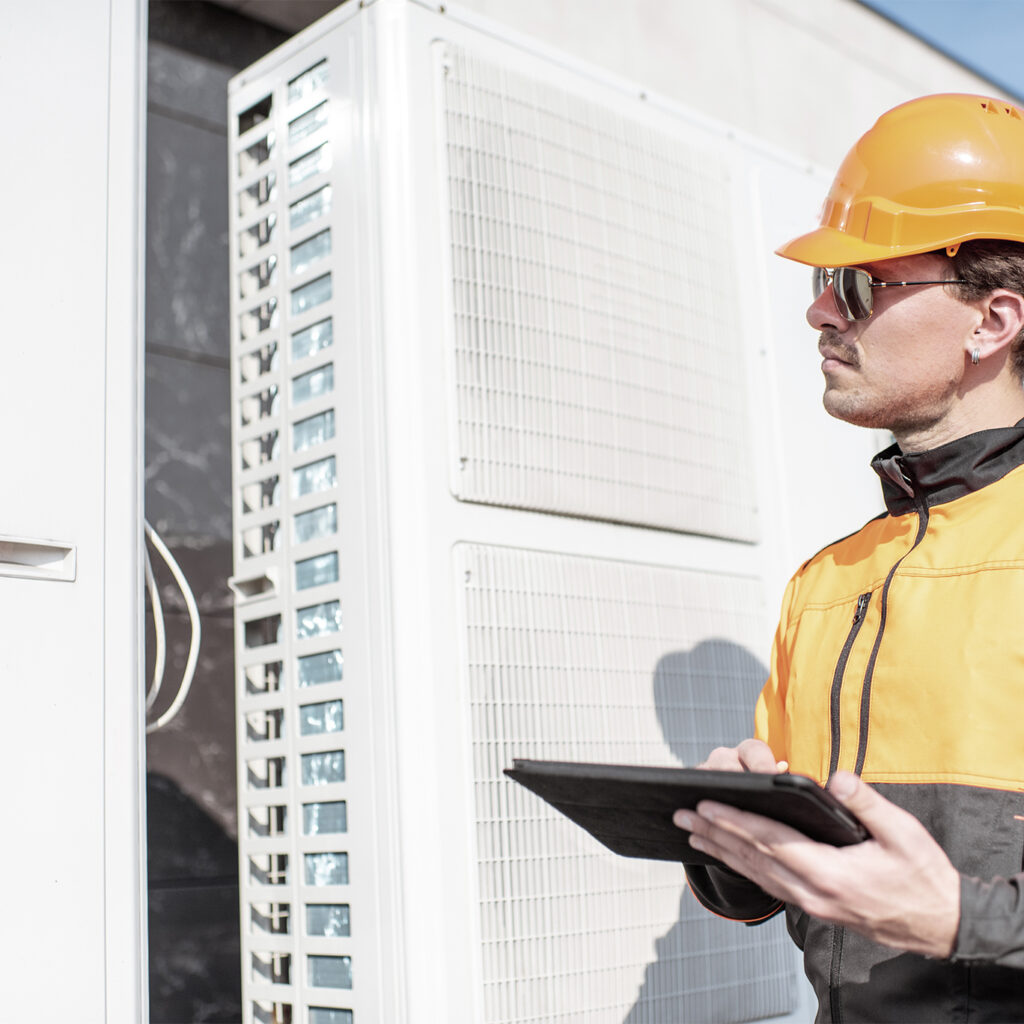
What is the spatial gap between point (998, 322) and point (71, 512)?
1266 millimetres

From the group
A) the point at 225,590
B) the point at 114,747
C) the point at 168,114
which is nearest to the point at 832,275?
the point at 114,747

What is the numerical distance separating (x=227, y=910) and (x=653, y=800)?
5.78 feet

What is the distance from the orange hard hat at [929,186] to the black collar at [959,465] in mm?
274

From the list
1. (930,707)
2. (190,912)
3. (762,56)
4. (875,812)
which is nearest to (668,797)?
(875,812)

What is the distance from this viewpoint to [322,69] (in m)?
2.28

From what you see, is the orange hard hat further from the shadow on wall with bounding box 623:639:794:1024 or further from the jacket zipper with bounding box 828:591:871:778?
the shadow on wall with bounding box 623:639:794:1024

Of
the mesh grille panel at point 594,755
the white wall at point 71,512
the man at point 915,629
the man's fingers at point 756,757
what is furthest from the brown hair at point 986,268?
the white wall at point 71,512

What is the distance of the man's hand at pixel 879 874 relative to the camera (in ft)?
3.82

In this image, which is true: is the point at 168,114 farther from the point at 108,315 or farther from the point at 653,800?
the point at 653,800

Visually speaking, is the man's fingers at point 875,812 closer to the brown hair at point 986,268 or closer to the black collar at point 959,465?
the black collar at point 959,465

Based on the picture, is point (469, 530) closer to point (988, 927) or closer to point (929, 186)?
point (929, 186)

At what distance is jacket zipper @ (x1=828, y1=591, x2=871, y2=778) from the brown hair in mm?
444

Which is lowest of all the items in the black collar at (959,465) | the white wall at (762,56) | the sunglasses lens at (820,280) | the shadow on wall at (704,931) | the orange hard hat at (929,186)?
the shadow on wall at (704,931)

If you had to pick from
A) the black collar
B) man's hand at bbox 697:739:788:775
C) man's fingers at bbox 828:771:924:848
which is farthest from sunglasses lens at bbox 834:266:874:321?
man's fingers at bbox 828:771:924:848
